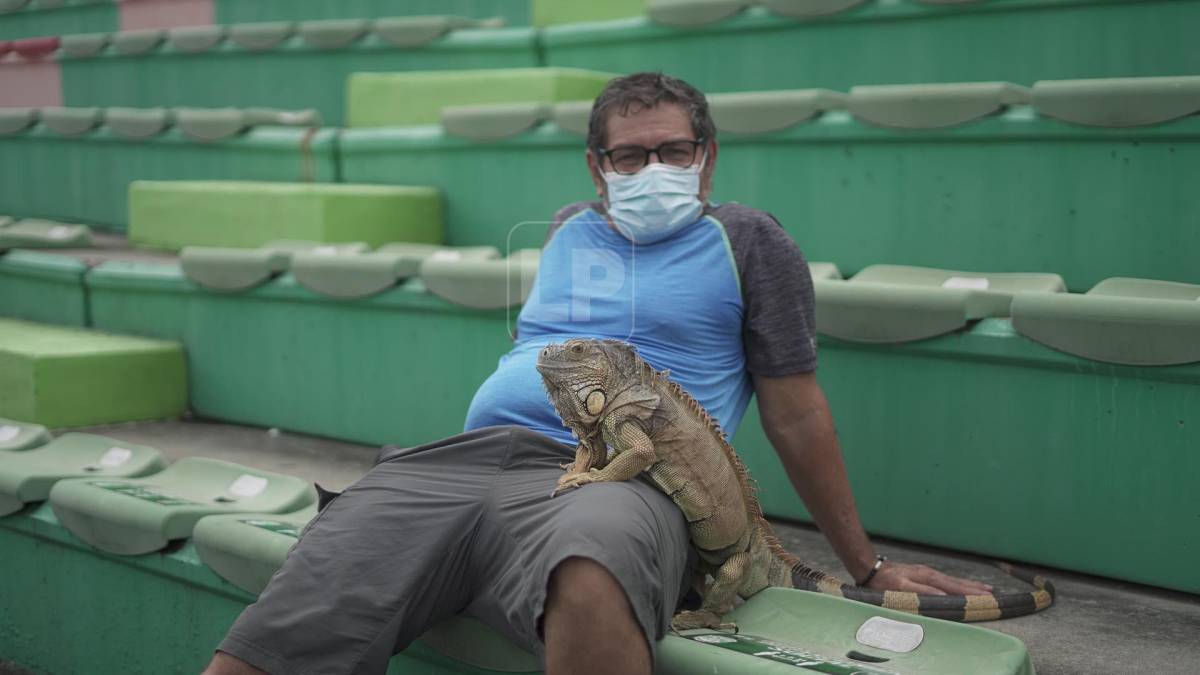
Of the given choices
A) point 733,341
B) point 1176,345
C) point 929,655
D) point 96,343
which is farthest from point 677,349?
point 96,343

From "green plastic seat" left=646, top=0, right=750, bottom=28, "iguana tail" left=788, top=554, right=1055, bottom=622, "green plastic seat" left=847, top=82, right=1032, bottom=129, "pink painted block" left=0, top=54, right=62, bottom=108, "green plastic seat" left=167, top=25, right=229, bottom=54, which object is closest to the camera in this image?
"iguana tail" left=788, top=554, right=1055, bottom=622

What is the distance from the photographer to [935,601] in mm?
2148

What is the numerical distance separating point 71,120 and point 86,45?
1277mm

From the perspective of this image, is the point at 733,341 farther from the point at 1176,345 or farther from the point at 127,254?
the point at 127,254

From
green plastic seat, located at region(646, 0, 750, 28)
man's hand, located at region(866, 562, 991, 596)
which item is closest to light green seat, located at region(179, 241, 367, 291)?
green plastic seat, located at region(646, 0, 750, 28)

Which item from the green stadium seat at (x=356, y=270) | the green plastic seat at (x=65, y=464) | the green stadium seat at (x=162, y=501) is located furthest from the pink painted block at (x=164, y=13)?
the green stadium seat at (x=162, y=501)

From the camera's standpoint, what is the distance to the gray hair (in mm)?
2268

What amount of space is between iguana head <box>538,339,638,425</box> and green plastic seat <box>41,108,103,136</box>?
4.85m

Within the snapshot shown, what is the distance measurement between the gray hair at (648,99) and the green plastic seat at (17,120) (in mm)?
4957

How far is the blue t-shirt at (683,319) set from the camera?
2188 mm

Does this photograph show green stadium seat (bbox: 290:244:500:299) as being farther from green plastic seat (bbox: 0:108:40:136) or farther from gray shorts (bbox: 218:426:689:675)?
green plastic seat (bbox: 0:108:40:136)

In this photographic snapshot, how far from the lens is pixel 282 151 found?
5086 mm

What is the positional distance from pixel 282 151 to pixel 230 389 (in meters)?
1.45

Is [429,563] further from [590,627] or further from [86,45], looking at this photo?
Answer: [86,45]
